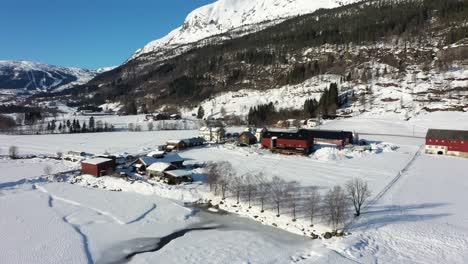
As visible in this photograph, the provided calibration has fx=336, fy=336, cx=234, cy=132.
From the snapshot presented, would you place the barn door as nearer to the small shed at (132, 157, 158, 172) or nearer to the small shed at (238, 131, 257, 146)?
the small shed at (238, 131, 257, 146)

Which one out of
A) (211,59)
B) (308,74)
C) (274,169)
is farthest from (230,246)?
(211,59)

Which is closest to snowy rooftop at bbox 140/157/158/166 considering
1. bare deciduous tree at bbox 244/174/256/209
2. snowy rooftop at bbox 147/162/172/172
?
snowy rooftop at bbox 147/162/172/172

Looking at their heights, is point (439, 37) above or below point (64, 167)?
above

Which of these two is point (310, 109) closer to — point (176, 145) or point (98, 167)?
point (176, 145)

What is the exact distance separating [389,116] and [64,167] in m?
59.9

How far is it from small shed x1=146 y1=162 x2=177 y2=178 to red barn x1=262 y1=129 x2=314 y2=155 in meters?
15.6

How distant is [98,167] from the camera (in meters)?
35.8

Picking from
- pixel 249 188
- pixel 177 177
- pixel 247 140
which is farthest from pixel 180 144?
pixel 249 188

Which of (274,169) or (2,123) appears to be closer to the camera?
(274,169)

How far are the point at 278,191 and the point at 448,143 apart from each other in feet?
90.7

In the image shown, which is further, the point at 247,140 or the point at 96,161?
the point at 247,140

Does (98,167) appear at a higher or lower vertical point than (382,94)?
lower

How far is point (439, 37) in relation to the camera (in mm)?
104750

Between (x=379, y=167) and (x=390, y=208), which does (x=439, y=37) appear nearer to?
(x=379, y=167)
